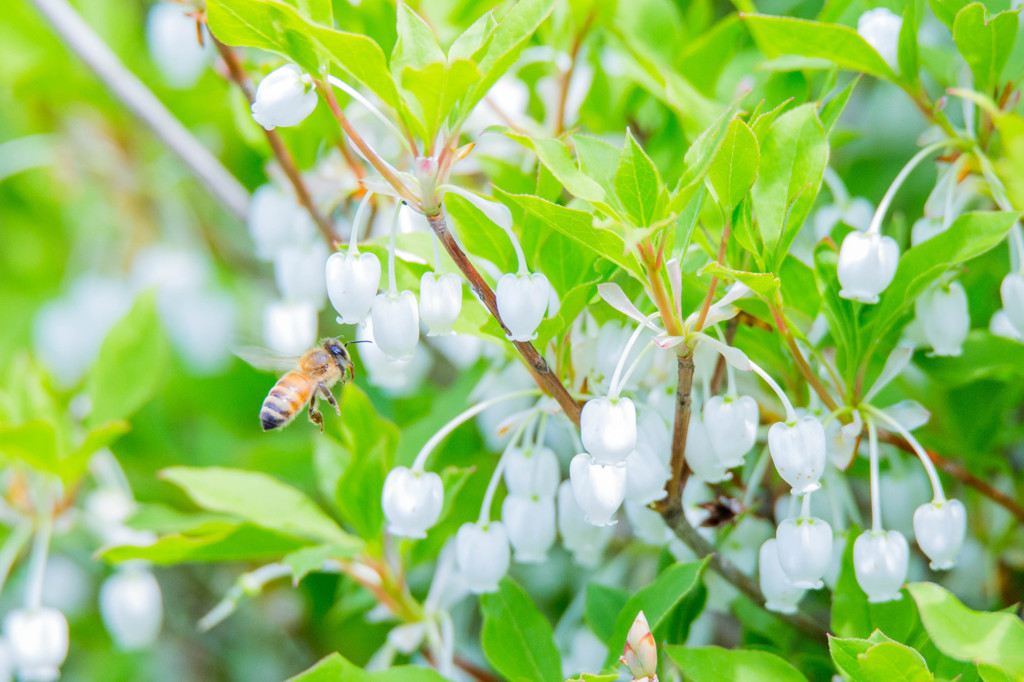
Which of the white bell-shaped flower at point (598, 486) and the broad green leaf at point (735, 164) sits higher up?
the broad green leaf at point (735, 164)

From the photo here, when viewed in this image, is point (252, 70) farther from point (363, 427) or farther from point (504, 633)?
point (504, 633)

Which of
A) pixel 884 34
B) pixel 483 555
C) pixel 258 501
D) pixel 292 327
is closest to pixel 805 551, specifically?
pixel 483 555

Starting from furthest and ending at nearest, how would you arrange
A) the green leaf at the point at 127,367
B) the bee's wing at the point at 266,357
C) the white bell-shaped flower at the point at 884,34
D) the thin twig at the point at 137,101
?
the thin twig at the point at 137,101 < the green leaf at the point at 127,367 < the bee's wing at the point at 266,357 < the white bell-shaped flower at the point at 884,34

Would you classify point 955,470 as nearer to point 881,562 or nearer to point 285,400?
point 881,562

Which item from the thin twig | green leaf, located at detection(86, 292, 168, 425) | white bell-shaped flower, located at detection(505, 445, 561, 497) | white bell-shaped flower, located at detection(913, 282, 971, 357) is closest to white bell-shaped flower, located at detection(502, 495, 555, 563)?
white bell-shaped flower, located at detection(505, 445, 561, 497)

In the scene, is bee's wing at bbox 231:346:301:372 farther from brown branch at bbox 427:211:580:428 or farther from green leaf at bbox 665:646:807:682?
green leaf at bbox 665:646:807:682

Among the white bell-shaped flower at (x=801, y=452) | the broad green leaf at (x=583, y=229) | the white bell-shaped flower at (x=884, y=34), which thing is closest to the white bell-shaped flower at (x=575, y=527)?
the white bell-shaped flower at (x=801, y=452)

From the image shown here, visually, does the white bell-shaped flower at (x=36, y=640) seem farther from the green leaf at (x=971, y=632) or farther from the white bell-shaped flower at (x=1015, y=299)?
the white bell-shaped flower at (x=1015, y=299)
